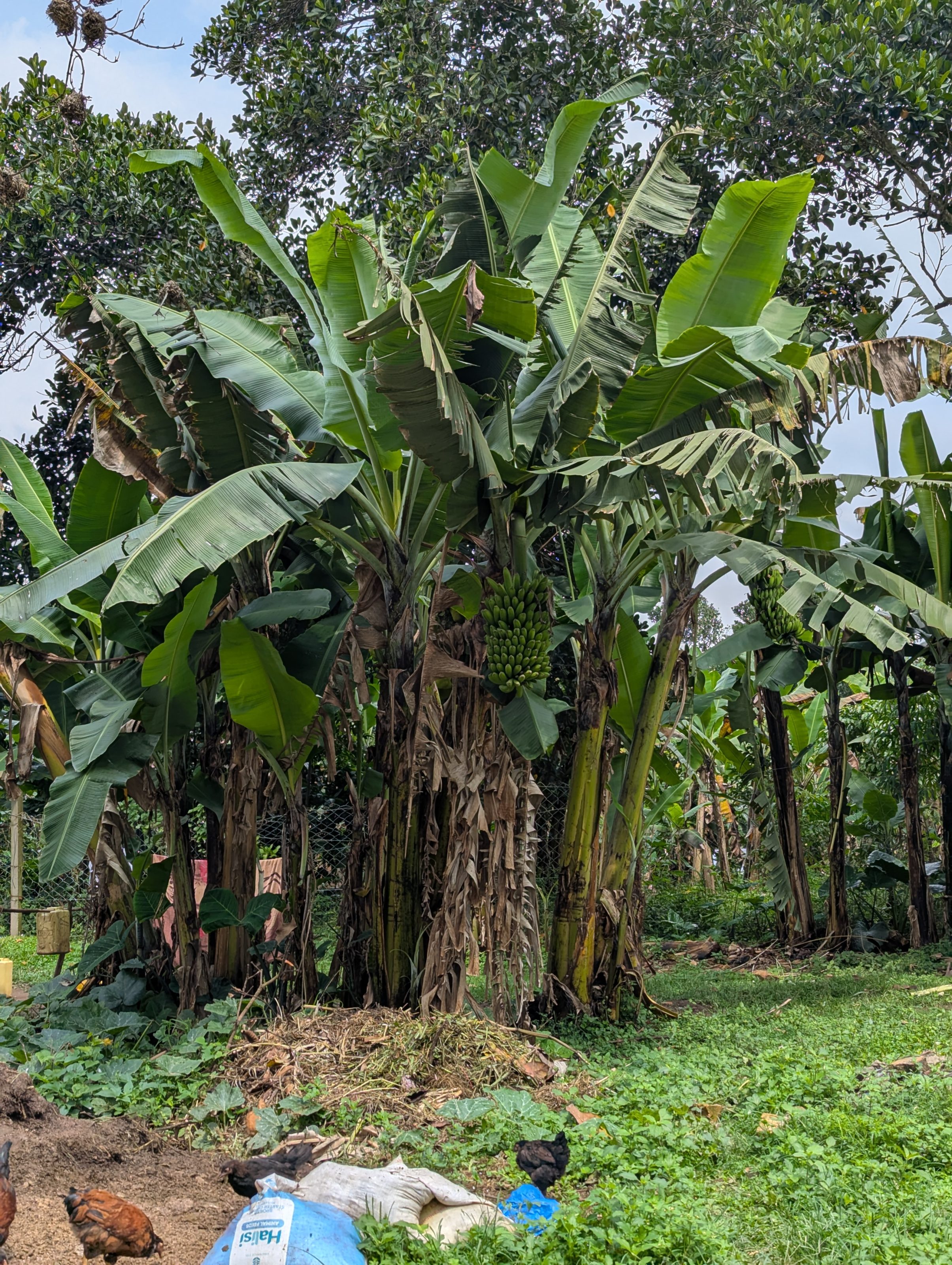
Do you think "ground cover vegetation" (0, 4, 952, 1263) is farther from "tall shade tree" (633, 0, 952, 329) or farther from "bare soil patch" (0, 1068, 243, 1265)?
"tall shade tree" (633, 0, 952, 329)

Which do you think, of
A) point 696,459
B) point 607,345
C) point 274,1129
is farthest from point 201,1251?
point 607,345

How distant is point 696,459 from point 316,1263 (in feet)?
10.3

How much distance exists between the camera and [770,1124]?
3658mm

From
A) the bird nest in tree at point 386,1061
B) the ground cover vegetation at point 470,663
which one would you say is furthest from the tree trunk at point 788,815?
the bird nest in tree at point 386,1061

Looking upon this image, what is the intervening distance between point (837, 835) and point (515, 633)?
453 centimetres

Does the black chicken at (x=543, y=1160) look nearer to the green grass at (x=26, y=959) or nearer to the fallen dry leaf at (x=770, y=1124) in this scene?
the fallen dry leaf at (x=770, y=1124)

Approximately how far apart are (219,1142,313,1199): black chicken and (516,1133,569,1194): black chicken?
685 mm

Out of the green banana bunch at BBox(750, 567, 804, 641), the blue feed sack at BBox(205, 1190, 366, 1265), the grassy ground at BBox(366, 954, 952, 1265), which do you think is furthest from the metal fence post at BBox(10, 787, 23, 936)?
the blue feed sack at BBox(205, 1190, 366, 1265)

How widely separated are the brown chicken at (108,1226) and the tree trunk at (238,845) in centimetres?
286

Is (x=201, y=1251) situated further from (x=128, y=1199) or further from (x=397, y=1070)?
(x=397, y=1070)

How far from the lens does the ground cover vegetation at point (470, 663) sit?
381 cm

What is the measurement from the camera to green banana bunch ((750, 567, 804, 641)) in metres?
6.87

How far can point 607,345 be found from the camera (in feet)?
16.1

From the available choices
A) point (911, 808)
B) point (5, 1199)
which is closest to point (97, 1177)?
point (5, 1199)
